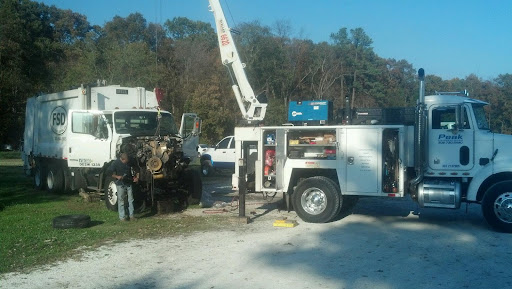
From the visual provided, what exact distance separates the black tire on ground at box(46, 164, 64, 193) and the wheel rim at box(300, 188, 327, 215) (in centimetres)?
945

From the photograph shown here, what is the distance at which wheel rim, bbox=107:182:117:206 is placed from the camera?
535 inches

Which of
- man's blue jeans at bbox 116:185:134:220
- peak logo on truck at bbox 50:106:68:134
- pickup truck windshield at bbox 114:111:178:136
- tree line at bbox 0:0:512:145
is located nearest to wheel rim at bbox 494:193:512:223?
man's blue jeans at bbox 116:185:134:220

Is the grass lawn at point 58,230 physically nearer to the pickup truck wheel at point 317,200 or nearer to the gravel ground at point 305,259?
the gravel ground at point 305,259

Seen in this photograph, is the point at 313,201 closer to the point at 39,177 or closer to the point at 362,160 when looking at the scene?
the point at 362,160

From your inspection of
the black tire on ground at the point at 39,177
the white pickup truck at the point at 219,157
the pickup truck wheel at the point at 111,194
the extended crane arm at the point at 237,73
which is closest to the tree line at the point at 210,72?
the white pickup truck at the point at 219,157

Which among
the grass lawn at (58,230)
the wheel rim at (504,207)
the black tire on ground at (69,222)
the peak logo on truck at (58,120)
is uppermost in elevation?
the peak logo on truck at (58,120)

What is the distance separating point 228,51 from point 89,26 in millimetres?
63680

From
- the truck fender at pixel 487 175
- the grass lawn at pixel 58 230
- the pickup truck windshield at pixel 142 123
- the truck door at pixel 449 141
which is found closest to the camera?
the grass lawn at pixel 58 230

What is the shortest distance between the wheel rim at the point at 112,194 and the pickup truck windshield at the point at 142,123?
1.59 meters

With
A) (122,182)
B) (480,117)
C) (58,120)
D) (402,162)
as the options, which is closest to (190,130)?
(122,182)

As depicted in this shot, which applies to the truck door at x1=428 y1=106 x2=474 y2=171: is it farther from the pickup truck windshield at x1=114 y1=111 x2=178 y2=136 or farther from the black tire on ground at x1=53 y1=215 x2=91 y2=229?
the black tire on ground at x1=53 y1=215 x2=91 y2=229

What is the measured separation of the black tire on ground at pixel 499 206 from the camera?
10914 mm

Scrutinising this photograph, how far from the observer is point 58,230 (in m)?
11.0

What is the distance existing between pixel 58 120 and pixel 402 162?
11.9m
